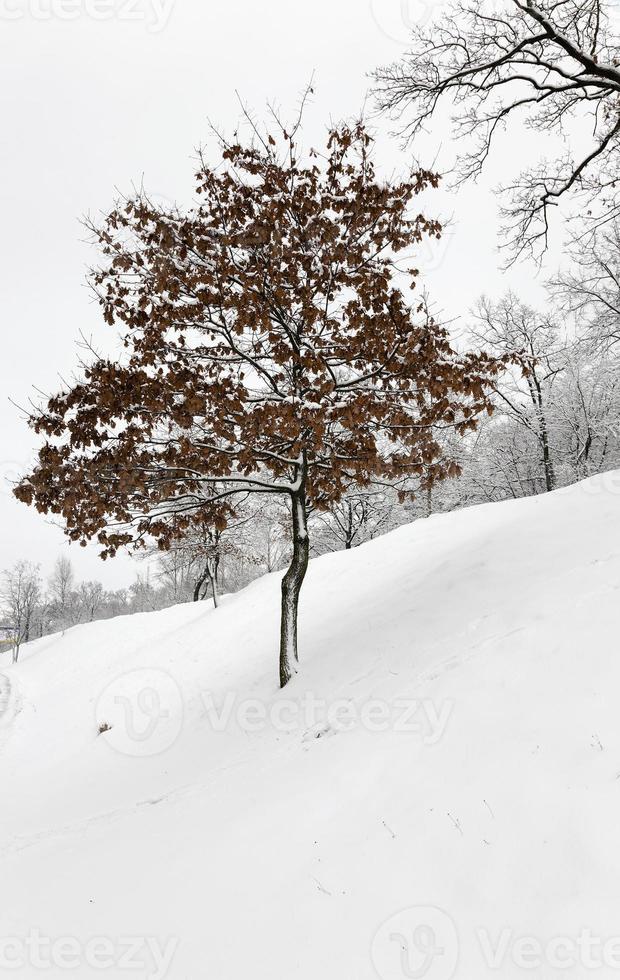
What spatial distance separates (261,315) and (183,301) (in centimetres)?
126

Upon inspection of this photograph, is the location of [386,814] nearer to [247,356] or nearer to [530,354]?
[247,356]

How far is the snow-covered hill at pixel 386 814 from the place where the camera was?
2.33 metres

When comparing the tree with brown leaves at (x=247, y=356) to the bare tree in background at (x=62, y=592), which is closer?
the tree with brown leaves at (x=247, y=356)

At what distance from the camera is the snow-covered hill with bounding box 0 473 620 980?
2332mm

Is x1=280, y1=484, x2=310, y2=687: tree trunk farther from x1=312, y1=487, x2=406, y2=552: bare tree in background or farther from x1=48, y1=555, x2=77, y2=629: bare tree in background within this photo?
x1=48, y1=555, x2=77, y2=629: bare tree in background

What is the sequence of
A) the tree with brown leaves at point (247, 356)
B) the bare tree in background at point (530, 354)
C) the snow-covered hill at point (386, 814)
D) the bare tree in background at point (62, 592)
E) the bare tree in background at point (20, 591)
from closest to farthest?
the snow-covered hill at point (386, 814)
the tree with brown leaves at point (247, 356)
the bare tree in background at point (530, 354)
the bare tree in background at point (20, 591)
the bare tree in background at point (62, 592)

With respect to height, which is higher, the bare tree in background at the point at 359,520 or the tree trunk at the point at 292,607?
the bare tree in background at the point at 359,520

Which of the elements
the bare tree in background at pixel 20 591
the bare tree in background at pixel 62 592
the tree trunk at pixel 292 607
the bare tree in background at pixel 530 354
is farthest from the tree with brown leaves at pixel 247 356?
the bare tree in background at pixel 62 592

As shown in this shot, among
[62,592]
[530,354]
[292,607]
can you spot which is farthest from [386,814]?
[62,592]

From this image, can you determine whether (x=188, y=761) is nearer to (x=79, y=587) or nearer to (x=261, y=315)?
(x=261, y=315)

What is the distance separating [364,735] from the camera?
4309 millimetres

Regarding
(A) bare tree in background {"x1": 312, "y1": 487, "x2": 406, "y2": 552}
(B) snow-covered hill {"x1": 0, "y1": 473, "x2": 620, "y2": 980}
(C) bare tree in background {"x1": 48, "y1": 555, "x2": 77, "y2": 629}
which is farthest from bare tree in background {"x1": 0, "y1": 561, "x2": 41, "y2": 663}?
(B) snow-covered hill {"x1": 0, "y1": 473, "x2": 620, "y2": 980}

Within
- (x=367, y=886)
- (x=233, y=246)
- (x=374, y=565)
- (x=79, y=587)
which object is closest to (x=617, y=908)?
(x=367, y=886)

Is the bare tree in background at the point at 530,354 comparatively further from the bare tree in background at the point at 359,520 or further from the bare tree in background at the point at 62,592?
the bare tree in background at the point at 62,592
